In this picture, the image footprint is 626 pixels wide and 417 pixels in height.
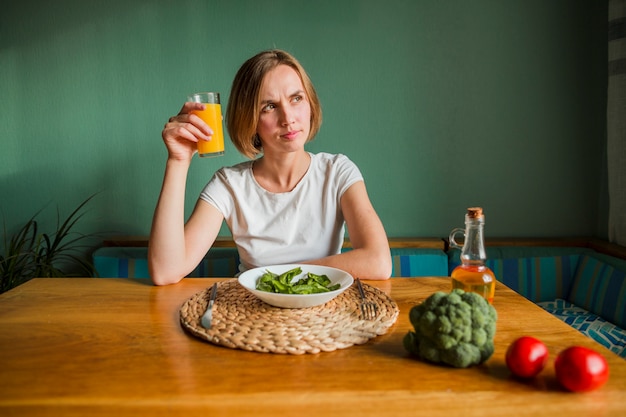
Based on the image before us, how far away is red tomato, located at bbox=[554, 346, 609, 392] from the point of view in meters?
0.68

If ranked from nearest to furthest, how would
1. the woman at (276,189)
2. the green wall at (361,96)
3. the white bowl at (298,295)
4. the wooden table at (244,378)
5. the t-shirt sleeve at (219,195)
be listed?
the wooden table at (244,378)
the white bowl at (298,295)
the woman at (276,189)
the t-shirt sleeve at (219,195)
the green wall at (361,96)

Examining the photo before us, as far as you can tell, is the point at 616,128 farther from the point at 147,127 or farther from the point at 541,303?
the point at 147,127

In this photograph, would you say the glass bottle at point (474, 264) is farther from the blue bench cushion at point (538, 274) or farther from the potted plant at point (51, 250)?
the potted plant at point (51, 250)

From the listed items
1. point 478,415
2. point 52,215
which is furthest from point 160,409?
point 52,215

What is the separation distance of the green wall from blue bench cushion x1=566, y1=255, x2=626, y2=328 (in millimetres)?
409

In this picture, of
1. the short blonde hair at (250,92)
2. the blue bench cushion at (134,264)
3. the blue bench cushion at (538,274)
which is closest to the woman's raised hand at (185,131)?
the short blonde hair at (250,92)

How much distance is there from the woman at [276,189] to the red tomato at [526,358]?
68cm

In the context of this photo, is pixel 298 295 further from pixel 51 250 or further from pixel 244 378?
pixel 51 250

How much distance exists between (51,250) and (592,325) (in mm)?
2427

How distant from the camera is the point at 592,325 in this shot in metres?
1.85

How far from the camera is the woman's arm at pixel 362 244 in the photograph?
1357mm

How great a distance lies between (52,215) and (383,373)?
2.30 meters

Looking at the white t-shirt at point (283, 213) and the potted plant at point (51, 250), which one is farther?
the potted plant at point (51, 250)

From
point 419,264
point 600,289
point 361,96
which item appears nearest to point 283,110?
point 361,96
